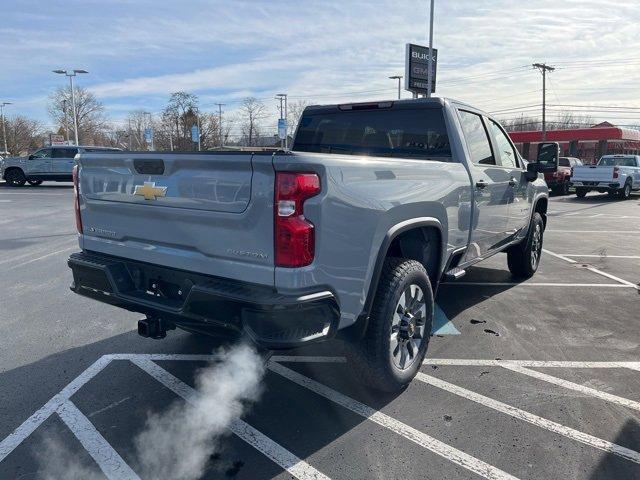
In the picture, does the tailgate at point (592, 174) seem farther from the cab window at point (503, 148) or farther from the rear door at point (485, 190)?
the rear door at point (485, 190)

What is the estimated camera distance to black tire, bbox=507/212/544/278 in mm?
6629

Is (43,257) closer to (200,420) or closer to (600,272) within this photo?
(200,420)

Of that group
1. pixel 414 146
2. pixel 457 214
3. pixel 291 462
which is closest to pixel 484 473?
pixel 291 462

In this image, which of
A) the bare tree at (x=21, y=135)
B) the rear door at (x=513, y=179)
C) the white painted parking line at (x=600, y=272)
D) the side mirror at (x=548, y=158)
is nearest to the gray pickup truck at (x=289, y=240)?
the rear door at (x=513, y=179)

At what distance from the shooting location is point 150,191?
320cm

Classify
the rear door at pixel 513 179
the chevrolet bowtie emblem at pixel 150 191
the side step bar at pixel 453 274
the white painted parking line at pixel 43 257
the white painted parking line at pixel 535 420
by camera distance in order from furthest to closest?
the white painted parking line at pixel 43 257
the rear door at pixel 513 179
the side step bar at pixel 453 274
the chevrolet bowtie emblem at pixel 150 191
the white painted parking line at pixel 535 420

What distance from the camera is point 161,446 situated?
2.95 meters

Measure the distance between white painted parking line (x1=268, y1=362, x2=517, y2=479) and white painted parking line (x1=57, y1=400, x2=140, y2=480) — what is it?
52.9 inches

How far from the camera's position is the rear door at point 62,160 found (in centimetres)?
2456

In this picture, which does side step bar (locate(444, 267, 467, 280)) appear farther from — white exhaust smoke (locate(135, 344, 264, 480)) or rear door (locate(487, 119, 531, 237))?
white exhaust smoke (locate(135, 344, 264, 480))

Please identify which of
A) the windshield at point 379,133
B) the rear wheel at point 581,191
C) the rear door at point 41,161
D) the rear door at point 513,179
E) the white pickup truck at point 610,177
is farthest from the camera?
the rear door at point 41,161

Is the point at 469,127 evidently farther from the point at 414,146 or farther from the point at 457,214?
the point at 457,214

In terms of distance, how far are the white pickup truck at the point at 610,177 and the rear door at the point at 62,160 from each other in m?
22.6

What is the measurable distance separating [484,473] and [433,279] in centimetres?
169
